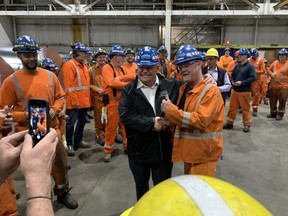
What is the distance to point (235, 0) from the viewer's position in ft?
41.3

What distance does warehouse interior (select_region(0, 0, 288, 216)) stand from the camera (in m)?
3.89

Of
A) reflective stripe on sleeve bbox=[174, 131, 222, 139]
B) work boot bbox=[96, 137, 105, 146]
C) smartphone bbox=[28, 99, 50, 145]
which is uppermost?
smartphone bbox=[28, 99, 50, 145]

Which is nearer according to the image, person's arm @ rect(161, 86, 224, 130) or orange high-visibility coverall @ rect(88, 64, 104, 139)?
person's arm @ rect(161, 86, 224, 130)

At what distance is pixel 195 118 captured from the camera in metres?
1.96

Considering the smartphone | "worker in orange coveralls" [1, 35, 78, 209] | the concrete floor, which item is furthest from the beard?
the smartphone

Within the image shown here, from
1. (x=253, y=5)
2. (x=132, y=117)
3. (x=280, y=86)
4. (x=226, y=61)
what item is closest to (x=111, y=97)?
(x=132, y=117)

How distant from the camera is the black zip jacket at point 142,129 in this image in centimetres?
224

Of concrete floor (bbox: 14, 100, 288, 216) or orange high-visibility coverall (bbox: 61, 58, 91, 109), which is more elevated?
orange high-visibility coverall (bbox: 61, 58, 91, 109)

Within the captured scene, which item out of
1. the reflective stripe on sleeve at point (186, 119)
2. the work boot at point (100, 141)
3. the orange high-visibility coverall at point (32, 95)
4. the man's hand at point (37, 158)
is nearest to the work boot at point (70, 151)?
the work boot at point (100, 141)

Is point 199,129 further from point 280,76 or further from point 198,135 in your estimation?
point 280,76

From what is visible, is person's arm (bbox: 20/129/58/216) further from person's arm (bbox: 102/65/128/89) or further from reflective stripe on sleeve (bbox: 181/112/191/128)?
person's arm (bbox: 102/65/128/89)

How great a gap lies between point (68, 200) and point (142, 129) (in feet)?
5.32

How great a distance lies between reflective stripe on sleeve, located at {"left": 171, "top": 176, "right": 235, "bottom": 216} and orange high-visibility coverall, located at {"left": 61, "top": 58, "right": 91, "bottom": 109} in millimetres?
4000

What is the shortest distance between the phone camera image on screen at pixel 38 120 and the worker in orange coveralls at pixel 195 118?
1.07 m
